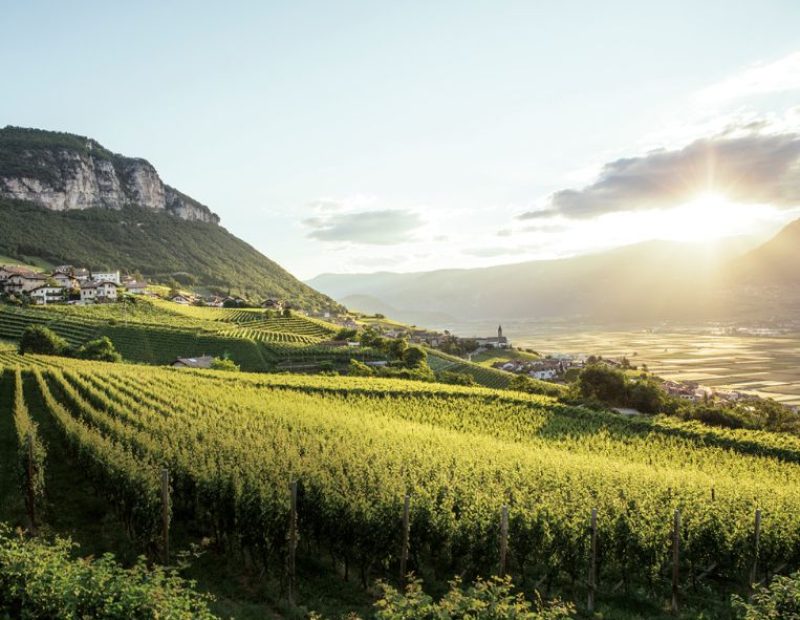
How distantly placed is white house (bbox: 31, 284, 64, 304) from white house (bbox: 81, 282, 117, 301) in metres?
3.85

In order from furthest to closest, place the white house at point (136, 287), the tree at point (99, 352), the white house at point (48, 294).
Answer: the white house at point (136, 287), the white house at point (48, 294), the tree at point (99, 352)

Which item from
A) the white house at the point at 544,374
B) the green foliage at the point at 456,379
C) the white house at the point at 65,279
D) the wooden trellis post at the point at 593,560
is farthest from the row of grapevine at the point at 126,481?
the white house at the point at 65,279

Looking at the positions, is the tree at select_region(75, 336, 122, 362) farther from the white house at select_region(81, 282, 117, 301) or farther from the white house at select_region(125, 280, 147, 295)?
the white house at select_region(125, 280, 147, 295)

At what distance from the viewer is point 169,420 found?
21469 millimetres

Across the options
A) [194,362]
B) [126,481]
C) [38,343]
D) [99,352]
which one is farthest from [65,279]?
[126,481]

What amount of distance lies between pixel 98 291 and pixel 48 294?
8083 mm

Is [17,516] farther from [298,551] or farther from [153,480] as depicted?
[298,551]

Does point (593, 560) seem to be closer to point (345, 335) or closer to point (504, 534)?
point (504, 534)

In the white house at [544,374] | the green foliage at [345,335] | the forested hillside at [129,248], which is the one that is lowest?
the white house at [544,374]

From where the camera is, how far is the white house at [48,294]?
9319cm

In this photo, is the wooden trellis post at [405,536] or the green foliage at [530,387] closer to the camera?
the wooden trellis post at [405,536]

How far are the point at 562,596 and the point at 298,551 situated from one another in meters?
6.33

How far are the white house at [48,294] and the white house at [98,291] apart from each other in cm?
385

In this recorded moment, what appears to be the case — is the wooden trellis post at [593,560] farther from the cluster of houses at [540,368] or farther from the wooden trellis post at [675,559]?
the cluster of houses at [540,368]
